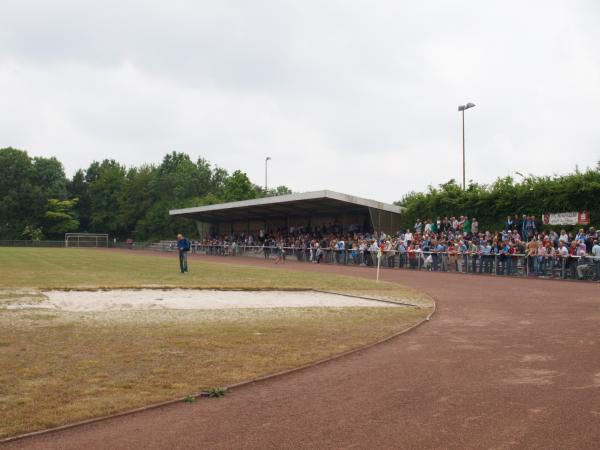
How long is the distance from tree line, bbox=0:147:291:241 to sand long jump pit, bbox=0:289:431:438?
70.1m

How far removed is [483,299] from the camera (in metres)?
15.3

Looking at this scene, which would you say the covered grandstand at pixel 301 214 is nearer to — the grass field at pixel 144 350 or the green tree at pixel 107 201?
the grass field at pixel 144 350

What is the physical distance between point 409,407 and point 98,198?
320ft

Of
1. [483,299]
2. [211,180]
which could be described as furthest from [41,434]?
[211,180]

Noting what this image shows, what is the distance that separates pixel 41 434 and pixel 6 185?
3916 inches

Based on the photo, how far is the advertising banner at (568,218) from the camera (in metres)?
26.7

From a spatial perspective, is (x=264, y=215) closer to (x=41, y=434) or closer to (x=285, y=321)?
(x=285, y=321)

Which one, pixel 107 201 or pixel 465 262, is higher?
pixel 107 201

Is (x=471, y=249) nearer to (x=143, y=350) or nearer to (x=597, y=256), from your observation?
(x=597, y=256)

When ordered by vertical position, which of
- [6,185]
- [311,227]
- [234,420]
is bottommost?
[234,420]

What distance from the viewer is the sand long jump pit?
5688 millimetres

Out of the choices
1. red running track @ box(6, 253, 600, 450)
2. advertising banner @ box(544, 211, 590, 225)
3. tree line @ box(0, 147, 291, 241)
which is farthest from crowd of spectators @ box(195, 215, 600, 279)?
tree line @ box(0, 147, 291, 241)

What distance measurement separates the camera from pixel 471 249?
25828mm

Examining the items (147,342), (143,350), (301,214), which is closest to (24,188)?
(301,214)
